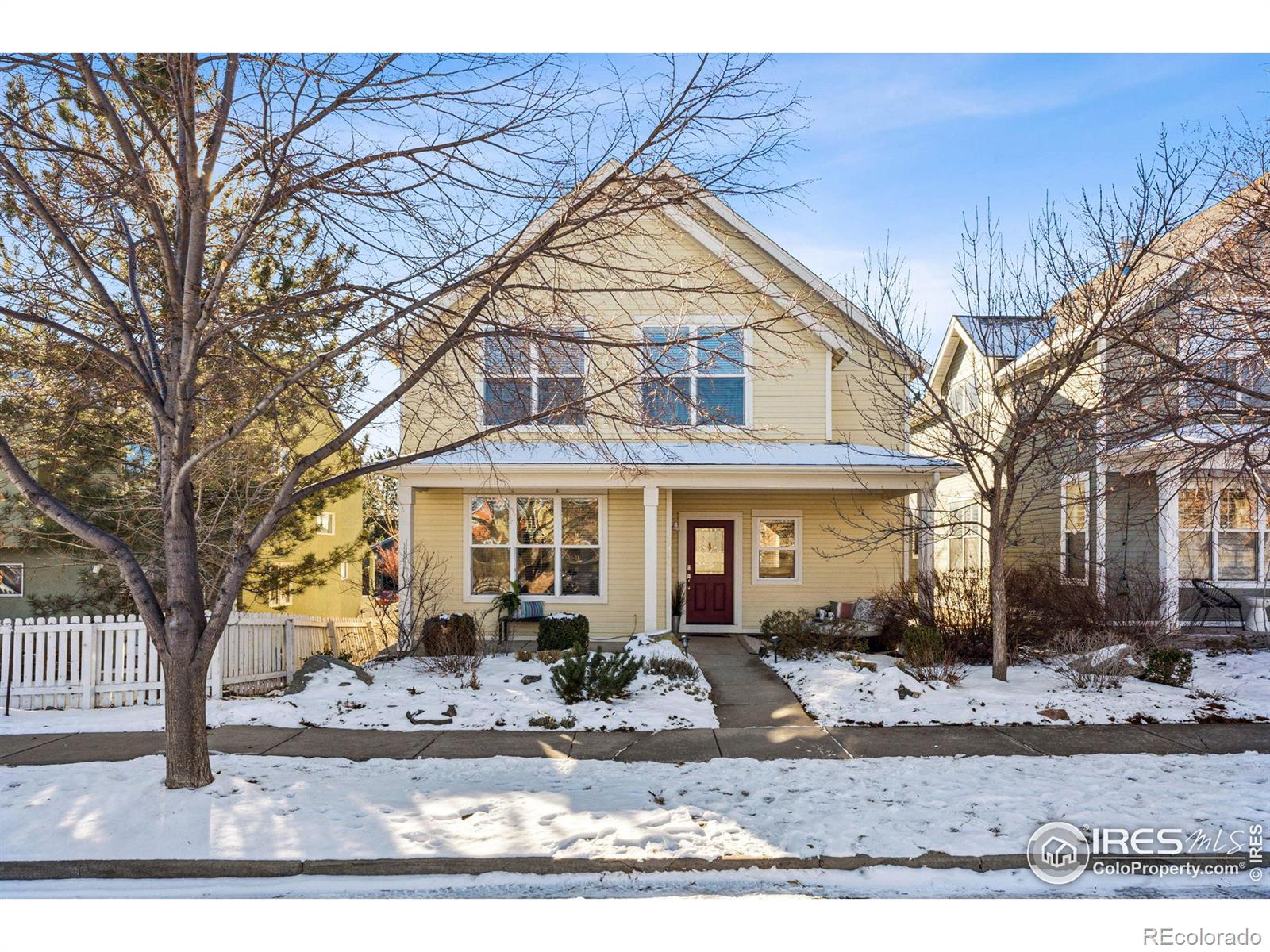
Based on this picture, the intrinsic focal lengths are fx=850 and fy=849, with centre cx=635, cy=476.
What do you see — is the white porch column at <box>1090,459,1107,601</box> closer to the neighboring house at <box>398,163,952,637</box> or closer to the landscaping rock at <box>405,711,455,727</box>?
the neighboring house at <box>398,163,952,637</box>

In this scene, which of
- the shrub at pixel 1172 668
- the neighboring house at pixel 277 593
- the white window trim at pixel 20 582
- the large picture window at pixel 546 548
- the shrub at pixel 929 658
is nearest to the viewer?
the shrub at pixel 1172 668

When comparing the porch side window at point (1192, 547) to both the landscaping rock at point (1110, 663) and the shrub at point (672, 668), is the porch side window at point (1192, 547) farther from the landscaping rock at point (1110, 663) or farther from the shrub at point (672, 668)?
the shrub at point (672, 668)

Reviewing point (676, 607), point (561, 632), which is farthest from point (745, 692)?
point (676, 607)

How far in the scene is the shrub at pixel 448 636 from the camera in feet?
40.3

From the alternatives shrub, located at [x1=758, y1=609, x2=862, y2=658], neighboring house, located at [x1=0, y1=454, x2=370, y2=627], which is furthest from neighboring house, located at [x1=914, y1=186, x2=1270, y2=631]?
neighboring house, located at [x1=0, y1=454, x2=370, y2=627]

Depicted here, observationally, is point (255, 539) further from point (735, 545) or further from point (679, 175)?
point (735, 545)

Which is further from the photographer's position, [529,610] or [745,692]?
[529,610]

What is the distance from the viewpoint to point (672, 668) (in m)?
11.3

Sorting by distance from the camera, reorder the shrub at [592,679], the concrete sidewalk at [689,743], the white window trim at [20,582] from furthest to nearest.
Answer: the white window trim at [20,582], the shrub at [592,679], the concrete sidewalk at [689,743]

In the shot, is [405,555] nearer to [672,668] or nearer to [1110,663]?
[672,668]

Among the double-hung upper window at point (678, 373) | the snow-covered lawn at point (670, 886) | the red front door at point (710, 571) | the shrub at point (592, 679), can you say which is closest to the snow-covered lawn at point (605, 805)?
the snow-covered lawn at point (670, 886)

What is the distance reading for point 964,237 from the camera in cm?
1153

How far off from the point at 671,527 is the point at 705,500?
3.06 feet

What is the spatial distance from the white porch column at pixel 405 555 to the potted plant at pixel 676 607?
15.8ft
